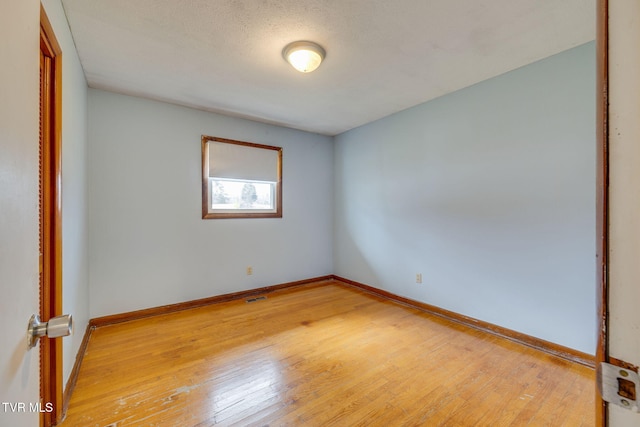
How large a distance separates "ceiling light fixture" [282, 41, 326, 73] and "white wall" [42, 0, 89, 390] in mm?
1415

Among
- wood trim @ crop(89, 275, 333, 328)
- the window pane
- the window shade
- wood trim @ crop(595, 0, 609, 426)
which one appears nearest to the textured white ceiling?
the window shade

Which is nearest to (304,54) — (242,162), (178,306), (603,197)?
(242,162)

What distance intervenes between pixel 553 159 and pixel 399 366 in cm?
217

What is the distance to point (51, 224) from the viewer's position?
1536 millimetres

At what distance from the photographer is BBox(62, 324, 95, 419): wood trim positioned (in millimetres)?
1691

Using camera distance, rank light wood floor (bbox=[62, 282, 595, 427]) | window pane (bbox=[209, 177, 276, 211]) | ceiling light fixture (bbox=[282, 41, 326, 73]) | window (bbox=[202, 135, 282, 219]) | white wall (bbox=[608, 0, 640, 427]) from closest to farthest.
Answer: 1. white wall (bbox=[608, 0, 640, 427])
2. light wood floor (bbox=[62, 282, 595, 427])
3. ceiling light fixture (bbox=[282, 41, 326, 73])
4. window (bbox=[202, 135, 282, 219])
5. window pane (bbox=[209, 177, 276, 211])

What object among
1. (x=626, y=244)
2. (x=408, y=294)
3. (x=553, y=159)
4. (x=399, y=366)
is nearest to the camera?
(x=626, y=244)

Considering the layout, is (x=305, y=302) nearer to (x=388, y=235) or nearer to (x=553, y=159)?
(x=388, y=235)

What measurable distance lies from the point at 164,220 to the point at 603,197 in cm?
362

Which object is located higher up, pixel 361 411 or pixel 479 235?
pixel 479 235

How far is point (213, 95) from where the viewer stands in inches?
119

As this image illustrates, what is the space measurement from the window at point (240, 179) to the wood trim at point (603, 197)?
357 centimetres

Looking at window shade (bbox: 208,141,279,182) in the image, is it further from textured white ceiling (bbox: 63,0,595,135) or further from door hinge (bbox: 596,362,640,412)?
door hinge (bbox: 596,362,640,412)
